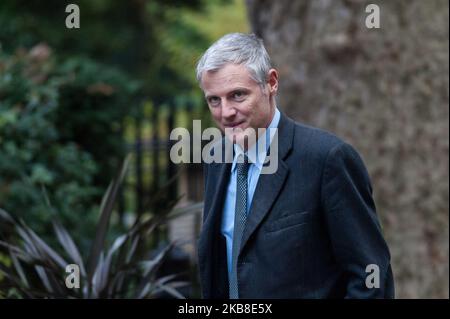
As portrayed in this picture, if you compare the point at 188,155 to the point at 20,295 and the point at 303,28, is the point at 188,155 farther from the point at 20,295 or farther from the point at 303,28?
the point at 20,295

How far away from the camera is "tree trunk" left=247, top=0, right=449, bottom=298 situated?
6445 mm

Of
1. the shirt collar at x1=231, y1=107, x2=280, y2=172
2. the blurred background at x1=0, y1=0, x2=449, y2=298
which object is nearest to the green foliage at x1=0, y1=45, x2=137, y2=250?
the blurred background at x1=0, y1=0, x2=449, y2=298

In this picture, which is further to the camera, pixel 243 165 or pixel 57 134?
pixel 57 134

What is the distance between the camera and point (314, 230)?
284cm

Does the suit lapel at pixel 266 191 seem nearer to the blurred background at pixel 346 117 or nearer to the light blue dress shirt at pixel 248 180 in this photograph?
the light blue dress shirt at pixel 248 180

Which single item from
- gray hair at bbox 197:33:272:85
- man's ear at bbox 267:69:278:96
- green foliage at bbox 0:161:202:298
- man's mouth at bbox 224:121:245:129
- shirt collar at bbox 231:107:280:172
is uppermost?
gray hair at bbox 197:33:272:85

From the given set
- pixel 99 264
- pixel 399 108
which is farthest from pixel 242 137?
pixel 399 108

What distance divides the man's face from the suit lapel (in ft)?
0.39

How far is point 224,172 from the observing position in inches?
124

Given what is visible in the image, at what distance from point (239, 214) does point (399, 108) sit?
3.80 meters

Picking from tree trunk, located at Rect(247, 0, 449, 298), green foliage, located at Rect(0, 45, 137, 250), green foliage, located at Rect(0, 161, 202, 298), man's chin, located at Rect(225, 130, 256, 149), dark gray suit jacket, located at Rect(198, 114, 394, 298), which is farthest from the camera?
green foliage, located at Rect(0, 45, 137, 250)

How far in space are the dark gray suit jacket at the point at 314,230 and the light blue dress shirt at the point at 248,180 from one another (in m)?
0.07

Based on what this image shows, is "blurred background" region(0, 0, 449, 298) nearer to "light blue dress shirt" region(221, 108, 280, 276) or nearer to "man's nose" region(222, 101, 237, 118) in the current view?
"light blue dress shirt" region(221, 108, 280, 276)

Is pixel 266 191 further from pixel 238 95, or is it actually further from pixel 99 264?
pixel 99 264
